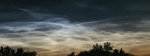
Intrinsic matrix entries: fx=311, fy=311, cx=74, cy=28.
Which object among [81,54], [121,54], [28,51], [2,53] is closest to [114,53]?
[121,54]

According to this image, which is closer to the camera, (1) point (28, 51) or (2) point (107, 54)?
(2) point (107, 54)

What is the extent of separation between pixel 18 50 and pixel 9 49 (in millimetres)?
4777

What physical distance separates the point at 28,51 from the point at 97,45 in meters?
36.8

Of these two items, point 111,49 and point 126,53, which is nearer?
point 111,49

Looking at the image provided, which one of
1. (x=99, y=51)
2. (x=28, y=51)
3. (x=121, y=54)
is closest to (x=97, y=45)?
(x=99, y=51)

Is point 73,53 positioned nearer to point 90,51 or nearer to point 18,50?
point 90,51

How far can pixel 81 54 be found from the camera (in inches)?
6284

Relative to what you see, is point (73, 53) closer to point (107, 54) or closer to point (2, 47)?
point (107, 54)

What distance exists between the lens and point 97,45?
Result: 498 feet

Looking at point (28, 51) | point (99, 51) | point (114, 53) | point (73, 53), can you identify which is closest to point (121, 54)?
point (114, 53)

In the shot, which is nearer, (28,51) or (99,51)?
(99,51)

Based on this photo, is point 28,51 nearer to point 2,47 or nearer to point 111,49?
point 2,47

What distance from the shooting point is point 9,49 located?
158 meters

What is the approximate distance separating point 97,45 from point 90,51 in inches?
256
